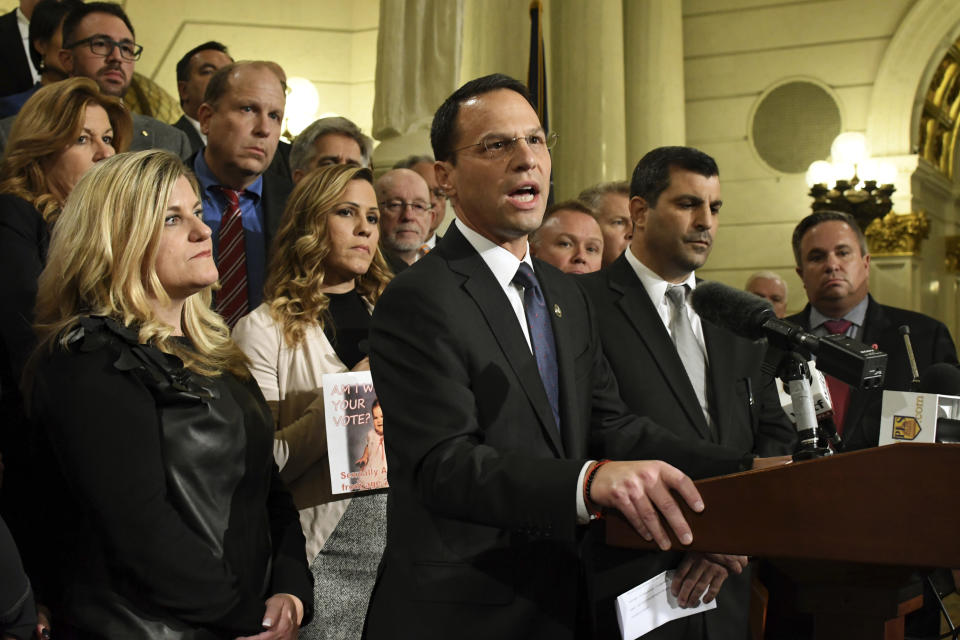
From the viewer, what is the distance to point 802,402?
153 cm

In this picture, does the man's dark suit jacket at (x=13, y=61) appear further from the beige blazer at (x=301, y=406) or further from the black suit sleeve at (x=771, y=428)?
the black suit sleeve at (x=771, y=428)

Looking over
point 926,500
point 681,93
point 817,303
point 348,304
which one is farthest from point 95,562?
point 681,93

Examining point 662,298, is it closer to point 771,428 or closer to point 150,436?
point 771,428

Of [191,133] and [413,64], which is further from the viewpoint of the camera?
[413,64]

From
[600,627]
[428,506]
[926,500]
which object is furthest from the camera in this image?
[600,627]

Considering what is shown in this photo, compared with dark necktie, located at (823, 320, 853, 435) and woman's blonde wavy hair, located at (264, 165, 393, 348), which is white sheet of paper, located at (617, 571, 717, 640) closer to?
woman's blonde wavy hair, located at (264, 165, 393, 348)

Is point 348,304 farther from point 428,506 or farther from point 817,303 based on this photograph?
point 817,303

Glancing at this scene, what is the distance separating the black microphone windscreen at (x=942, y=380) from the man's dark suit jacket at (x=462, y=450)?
186 centimetres

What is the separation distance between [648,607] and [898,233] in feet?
33.0

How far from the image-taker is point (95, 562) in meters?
1.87

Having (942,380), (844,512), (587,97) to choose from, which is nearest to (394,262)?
(942,380)

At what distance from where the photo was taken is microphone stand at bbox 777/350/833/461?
1.47 metres

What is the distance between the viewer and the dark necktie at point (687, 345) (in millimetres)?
2504

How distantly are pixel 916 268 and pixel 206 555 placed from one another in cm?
1057
